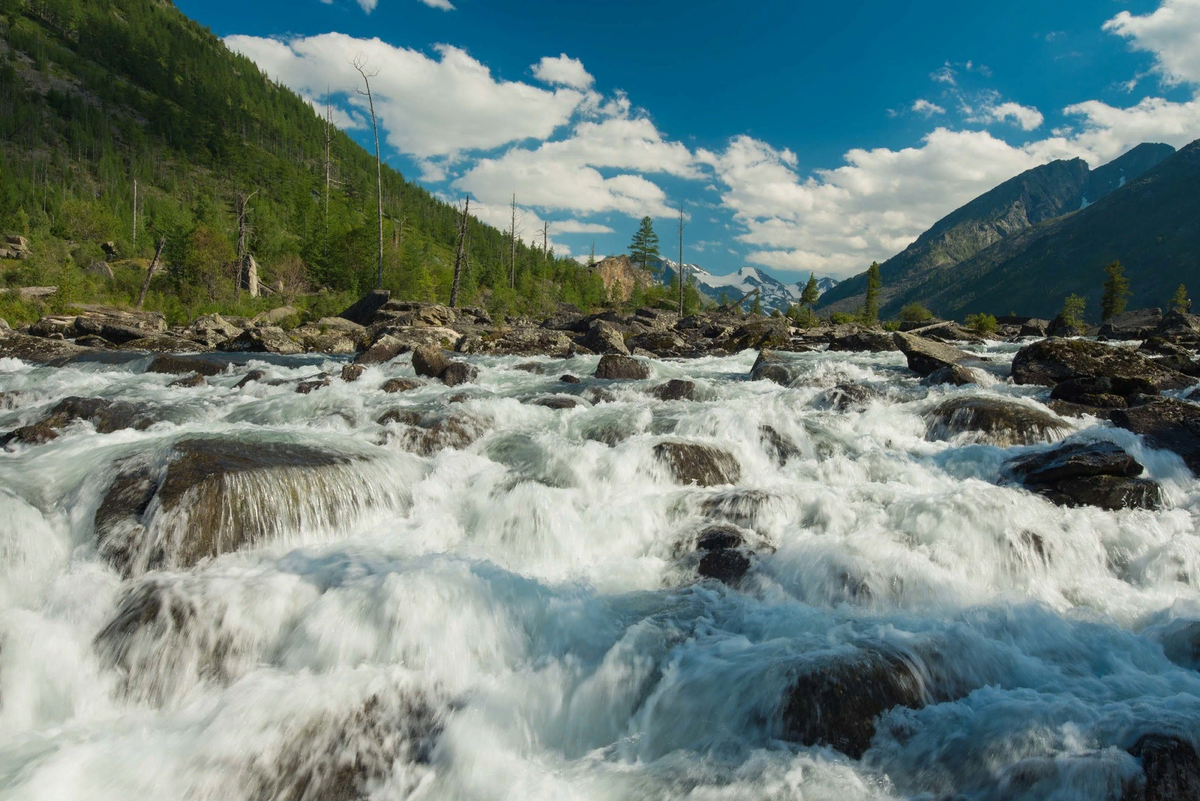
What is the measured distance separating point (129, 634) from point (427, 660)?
2.60 metres

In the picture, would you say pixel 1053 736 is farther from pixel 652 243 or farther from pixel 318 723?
pixel 652 243

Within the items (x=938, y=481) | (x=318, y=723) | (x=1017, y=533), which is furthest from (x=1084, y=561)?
(x=318, y=723)

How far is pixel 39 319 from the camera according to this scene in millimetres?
27578

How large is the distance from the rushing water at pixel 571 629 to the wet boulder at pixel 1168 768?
157mm

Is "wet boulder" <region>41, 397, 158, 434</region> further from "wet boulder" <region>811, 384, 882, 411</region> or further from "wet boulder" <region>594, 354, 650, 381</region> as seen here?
"wet boulder" <region>811, 384, 882, 411</region>

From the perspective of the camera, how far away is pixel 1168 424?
10.6 m

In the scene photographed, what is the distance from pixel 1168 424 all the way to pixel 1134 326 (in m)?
38.7

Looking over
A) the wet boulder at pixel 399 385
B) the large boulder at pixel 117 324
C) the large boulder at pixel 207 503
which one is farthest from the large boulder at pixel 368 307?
the large boulder at pixel 207 503

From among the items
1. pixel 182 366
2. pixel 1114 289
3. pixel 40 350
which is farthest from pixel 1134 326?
pixel 40 350

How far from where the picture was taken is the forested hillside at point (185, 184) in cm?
5041

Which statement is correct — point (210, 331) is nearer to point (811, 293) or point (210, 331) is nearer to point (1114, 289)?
point (811, 293)

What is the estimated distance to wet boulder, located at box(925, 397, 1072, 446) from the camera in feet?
36.3

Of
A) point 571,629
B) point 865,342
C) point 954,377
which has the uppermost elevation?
point 865,342

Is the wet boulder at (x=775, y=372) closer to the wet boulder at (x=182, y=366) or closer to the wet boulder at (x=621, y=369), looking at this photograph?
the wet boulder at (x=621, y=369)
